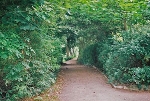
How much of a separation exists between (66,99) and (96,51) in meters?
13.4

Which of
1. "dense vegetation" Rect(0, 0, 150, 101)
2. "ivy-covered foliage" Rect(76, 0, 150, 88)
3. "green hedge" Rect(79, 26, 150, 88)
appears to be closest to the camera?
"dense vegetation" Rect(0, 0, 150, 101)

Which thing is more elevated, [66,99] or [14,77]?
[14,77]

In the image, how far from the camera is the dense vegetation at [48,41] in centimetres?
718

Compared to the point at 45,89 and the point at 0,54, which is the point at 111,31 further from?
the point at 0,54

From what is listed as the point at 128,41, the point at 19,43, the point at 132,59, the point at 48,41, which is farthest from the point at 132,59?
the point at 19,43

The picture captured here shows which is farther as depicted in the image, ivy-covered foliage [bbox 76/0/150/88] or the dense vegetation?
ivy-covered foliage [bbox 76/0/150/88]

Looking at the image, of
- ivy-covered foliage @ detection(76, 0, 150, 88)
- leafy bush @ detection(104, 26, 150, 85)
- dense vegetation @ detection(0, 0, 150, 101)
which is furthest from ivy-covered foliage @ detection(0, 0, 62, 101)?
ivy-covered foliage @ detection(76, 0, 150, 88)

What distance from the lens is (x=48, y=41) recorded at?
36.5 ft

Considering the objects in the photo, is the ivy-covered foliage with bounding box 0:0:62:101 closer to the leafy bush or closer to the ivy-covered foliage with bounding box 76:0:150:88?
the leafy bush

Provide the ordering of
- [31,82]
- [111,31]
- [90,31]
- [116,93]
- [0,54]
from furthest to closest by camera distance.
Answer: [90,31] < [111,31] < [116,93] < [31,82] < [0,54]

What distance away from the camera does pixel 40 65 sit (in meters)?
10.3

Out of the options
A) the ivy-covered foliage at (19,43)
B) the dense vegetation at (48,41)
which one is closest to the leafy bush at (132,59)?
the dense vegetation at (48,41)

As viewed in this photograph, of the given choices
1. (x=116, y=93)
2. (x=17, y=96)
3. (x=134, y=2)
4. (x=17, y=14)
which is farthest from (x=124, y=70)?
(x=17, y=14)

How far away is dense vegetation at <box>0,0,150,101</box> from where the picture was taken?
7184 mm
